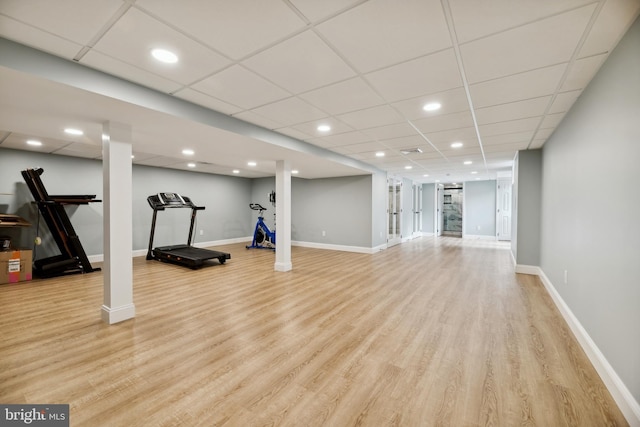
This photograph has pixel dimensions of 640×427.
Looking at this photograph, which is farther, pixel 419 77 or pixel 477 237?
pixel 477 237

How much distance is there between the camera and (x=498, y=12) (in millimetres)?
1513

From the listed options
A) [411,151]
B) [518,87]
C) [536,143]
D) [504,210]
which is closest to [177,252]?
[411,151]

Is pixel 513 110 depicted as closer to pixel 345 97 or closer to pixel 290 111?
pixel 345 97

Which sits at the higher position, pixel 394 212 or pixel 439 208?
pixel 439 208

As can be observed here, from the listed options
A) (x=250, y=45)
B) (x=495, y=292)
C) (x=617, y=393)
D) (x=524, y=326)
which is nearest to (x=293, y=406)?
(x=617, y=393)

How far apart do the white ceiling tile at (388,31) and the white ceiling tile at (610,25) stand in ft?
2.68

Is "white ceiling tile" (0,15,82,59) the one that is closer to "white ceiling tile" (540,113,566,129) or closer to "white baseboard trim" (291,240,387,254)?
"white ceiling tile" (540,113,566,129)

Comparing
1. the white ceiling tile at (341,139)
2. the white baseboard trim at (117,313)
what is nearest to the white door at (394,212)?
the white ceiling tile at (341,139)

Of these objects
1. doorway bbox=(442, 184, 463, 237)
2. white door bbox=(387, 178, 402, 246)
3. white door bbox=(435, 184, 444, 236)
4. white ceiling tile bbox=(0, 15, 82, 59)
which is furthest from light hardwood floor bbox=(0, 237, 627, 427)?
doorway bbox=(442, 184, 463, 237)

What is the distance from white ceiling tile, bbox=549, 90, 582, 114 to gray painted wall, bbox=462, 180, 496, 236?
841 cm

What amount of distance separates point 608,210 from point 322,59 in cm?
237

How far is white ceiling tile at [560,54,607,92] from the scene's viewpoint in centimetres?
201

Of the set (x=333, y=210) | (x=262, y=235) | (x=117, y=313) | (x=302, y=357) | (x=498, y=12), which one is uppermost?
(x=498, y=12)

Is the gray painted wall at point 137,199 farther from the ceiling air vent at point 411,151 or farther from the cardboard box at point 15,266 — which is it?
the ceiling air vent at point 411,151
